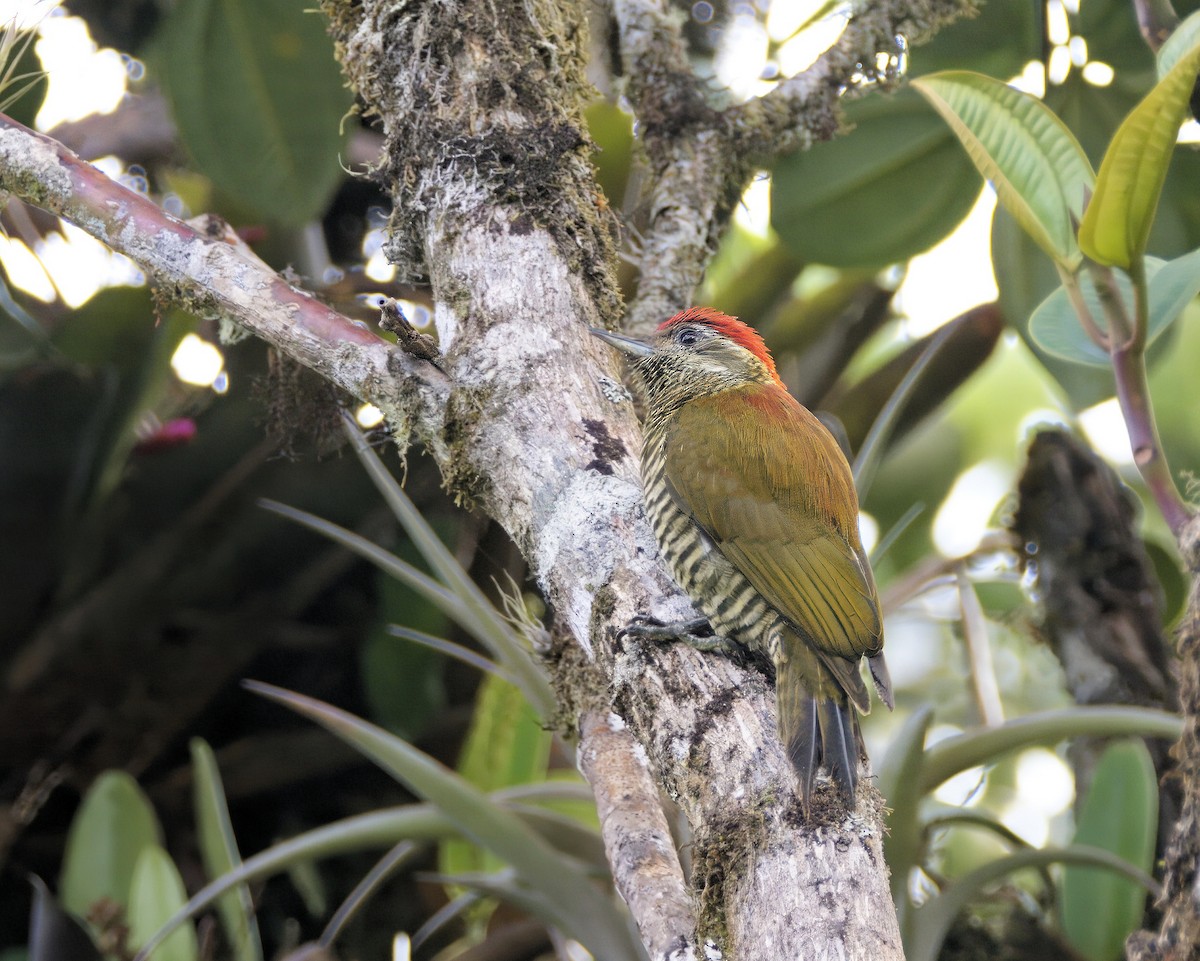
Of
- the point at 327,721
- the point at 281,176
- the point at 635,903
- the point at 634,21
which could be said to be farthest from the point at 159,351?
the point at 635,903

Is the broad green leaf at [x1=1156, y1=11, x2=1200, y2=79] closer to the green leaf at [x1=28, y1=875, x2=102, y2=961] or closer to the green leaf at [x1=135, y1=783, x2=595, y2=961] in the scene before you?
the green leaf at [x1=135, y1=783, x2=595, y2=961]

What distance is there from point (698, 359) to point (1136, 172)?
0.81 m

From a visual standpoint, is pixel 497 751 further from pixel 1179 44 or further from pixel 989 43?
pixel 989 43

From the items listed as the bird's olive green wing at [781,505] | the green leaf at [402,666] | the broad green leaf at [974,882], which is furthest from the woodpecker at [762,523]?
the green leaf at [402,666]

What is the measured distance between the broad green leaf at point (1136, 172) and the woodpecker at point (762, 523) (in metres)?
0.54

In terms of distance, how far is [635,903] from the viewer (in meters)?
1.19

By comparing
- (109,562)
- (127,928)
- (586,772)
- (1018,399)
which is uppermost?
(1018,399)

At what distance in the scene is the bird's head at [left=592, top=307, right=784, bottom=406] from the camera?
184cm

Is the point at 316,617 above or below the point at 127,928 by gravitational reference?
above


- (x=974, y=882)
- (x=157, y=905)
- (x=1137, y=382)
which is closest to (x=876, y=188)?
(x=1137, y=382)

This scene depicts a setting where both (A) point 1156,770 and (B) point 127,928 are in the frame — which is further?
(A) point 1156,770

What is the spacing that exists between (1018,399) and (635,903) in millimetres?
2517

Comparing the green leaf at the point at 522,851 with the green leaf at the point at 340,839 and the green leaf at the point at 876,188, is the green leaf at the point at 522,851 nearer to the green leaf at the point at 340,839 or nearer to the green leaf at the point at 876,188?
the green leaf at the point at 340,839

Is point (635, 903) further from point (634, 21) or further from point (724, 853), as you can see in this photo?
point (634, 21)
